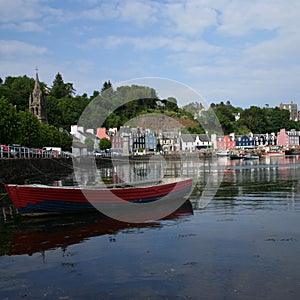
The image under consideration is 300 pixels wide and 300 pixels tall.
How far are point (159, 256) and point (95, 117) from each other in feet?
482

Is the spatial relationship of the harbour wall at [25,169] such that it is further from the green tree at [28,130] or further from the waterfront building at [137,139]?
the waterfront building at [137,139]

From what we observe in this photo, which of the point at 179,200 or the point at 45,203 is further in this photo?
the point at 179,200

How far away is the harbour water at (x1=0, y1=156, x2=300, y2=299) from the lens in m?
11.5

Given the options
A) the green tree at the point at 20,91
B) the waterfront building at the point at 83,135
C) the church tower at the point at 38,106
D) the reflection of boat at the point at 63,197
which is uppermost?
the green tree at the point at 20,91

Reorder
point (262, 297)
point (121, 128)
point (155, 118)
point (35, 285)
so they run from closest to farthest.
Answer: point (262, 297) < point (35, 285) < point (121, 128) < point (155, 118)

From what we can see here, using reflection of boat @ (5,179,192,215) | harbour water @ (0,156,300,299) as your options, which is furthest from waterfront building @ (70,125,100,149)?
harbour water @ (0,156,300,299)

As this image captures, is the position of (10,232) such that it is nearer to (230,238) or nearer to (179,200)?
(230,238)

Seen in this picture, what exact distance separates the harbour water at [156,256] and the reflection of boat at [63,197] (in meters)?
0.65

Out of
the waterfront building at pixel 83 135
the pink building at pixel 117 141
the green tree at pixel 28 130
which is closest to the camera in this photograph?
the green tree at pixel 28 130

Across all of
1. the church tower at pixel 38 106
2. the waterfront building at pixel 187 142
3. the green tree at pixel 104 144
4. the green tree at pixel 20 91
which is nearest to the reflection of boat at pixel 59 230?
the church tower at pixel 38 106

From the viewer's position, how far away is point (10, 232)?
61.9 ft

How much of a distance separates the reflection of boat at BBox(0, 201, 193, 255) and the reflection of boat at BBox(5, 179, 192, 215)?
20.1 inches

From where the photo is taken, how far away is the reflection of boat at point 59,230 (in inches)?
647

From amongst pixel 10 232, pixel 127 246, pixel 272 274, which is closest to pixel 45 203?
pixel 10 232
